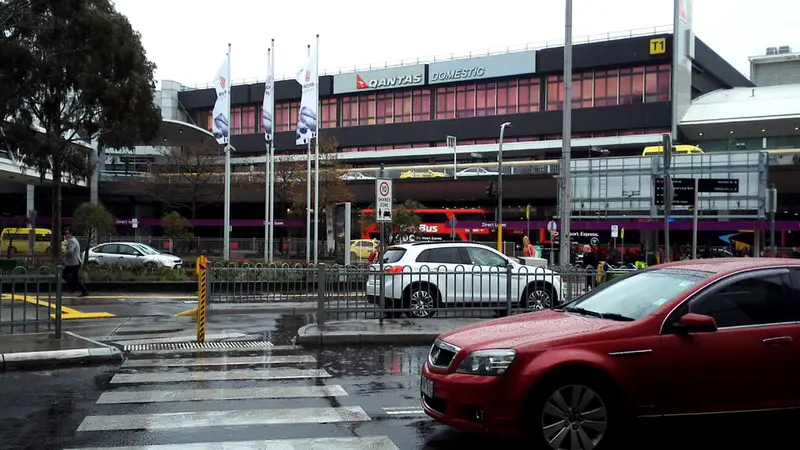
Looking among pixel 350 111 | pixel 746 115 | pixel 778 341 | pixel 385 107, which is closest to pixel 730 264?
pixel 778 341

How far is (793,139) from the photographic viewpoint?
183 feet

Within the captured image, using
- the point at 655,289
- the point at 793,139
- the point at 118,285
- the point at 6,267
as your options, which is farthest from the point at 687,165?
the point at 655,289

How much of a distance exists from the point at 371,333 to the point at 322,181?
35.0 m

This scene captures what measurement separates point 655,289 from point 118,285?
18.9 meters

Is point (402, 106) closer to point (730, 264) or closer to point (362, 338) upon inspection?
point (362, 338)

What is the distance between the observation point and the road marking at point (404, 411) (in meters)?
7.15

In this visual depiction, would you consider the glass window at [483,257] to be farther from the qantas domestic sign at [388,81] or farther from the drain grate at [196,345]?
the qantas domestic sign at [388,81]

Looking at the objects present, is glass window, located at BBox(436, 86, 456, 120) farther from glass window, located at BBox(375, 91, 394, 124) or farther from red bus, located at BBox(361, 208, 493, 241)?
red bus, located at BBox(361, 208, 493, 241)

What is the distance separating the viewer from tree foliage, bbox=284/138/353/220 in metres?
46.0

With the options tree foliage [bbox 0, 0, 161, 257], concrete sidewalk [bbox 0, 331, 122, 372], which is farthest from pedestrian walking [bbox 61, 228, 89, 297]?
concrete sidewalk [bbox 0, 331, 122, 372]

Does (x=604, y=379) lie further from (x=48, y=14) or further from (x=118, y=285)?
(x=48, y=14)

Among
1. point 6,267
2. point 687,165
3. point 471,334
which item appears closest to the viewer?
point 471,334

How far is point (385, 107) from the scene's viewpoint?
71250mm

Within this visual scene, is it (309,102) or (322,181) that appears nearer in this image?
(309,102)
